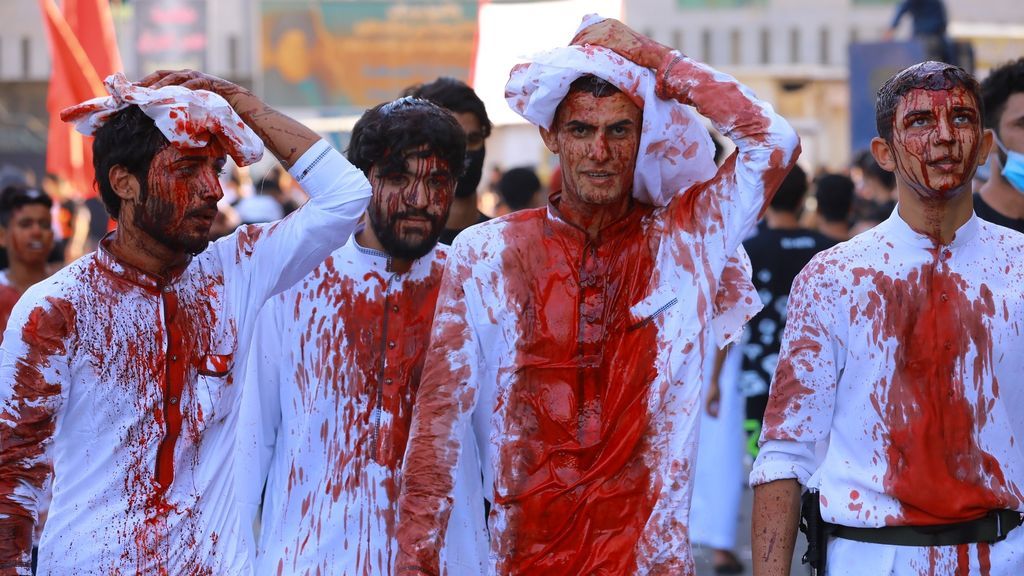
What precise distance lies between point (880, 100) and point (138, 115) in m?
1.92

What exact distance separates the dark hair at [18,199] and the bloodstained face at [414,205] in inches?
150

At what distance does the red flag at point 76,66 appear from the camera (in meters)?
11.2

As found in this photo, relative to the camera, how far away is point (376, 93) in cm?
3322

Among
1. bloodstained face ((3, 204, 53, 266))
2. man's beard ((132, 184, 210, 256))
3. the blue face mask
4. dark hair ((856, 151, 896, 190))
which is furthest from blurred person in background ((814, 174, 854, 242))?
man's beard ((132, 184, 210, 256))

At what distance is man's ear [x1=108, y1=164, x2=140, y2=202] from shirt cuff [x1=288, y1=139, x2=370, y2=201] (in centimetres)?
44

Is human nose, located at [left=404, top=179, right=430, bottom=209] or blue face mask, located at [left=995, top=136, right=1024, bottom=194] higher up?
blue face mask, located at [left=995, top=136, right=1024, bottom=194]

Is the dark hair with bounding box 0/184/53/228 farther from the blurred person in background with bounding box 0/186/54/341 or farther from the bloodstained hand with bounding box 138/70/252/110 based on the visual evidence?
the bloodstained hand with bounding box 138/70/252/110

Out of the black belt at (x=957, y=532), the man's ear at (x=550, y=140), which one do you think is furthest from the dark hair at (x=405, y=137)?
the black belt at (x=957, y=532)

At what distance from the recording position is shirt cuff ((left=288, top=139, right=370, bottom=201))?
407 centimetres

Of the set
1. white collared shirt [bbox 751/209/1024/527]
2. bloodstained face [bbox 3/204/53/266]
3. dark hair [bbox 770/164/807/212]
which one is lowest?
white collared shirt [bbox 751/209/1024/527]

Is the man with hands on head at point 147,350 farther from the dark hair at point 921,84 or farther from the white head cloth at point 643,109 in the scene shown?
the dark hair at point 921,84

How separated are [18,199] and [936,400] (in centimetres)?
535

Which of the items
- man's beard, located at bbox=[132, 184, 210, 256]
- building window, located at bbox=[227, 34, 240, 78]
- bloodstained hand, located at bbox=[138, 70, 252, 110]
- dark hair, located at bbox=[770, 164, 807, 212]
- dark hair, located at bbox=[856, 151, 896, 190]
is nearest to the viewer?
man's beard, located at bbox=[132, 184, 210, 256]

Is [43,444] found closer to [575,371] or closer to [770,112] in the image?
[575,371]
